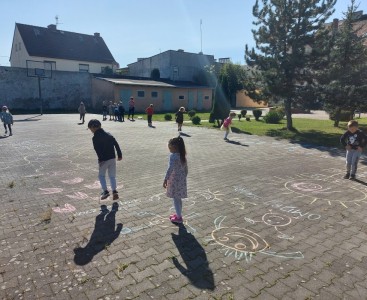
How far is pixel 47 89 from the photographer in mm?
36312

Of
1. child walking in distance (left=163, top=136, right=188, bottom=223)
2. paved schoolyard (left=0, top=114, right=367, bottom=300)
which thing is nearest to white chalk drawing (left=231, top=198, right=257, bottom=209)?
paved schoolyard (left=0, top=114, right=367, bottom=300)

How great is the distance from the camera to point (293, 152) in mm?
13258

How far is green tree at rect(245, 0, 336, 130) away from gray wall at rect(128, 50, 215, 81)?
29969mm

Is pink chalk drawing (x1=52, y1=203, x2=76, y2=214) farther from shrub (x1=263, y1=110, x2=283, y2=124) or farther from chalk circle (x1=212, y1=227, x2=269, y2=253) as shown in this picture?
shrub (x1=263, y1=110, x2=283, y2=124)

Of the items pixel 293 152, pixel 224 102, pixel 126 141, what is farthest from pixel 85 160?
pixel 224 102

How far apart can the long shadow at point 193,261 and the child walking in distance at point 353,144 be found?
6.11m

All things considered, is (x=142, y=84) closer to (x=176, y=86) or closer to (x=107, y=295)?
(x=176, y=86)

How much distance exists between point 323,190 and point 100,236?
577 cm

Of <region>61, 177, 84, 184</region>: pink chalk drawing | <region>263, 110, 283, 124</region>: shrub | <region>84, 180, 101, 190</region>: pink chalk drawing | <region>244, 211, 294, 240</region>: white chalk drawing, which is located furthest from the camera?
<region>263, 110, 283, 124</region>: shrub

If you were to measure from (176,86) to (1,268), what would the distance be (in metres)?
37.9

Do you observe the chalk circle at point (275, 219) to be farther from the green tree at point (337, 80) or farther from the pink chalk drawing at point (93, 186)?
the green tree at point (337, 80)

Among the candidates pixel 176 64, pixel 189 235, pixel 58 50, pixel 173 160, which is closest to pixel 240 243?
pixel 189 235

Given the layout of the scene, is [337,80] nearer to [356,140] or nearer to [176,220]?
[356,140]

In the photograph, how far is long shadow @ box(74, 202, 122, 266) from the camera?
436 cm
